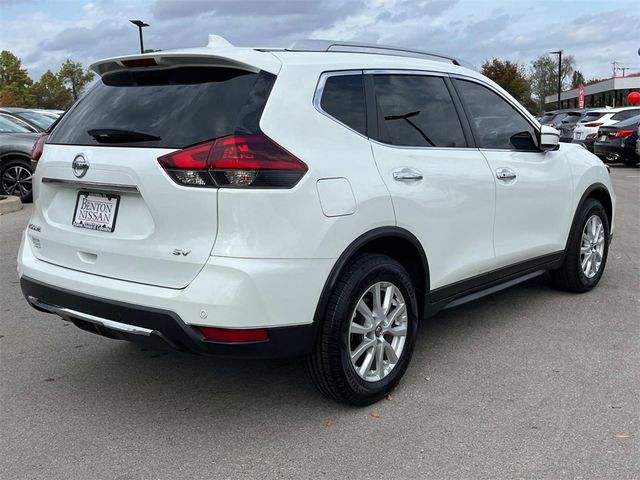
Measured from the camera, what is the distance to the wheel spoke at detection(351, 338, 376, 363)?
3.45 m

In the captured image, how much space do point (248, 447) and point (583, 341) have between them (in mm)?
2507

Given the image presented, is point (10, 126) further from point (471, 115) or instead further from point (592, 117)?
point (592, 117)

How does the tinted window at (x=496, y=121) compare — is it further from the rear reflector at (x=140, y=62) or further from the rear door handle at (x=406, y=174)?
the rear reflector at (x=140, y=62)

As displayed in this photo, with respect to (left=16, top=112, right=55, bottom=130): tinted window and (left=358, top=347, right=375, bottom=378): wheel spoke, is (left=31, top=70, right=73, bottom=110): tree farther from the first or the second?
(left=358, top=347, right=375, bottom=378): wheel spoke

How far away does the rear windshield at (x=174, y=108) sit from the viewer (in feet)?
10.1

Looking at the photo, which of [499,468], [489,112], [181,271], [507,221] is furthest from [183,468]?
[489,112]

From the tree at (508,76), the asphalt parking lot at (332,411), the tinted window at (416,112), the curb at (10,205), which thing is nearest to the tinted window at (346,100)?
the tinted window at (416,112)

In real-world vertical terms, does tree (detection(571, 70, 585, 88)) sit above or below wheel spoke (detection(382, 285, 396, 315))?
above

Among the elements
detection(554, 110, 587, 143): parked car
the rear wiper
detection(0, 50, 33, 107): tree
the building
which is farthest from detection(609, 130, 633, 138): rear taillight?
detection(0, 50, 33, 107): tree

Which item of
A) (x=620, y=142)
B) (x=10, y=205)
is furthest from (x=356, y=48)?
(x=620, y=142)

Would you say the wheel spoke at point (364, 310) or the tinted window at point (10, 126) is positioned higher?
the tinted window at point (10, 126)

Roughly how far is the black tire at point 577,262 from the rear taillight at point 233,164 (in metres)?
3.19

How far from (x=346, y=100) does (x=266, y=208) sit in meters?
0.89

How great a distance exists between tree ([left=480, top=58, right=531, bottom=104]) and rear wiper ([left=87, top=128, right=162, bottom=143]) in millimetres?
78938
